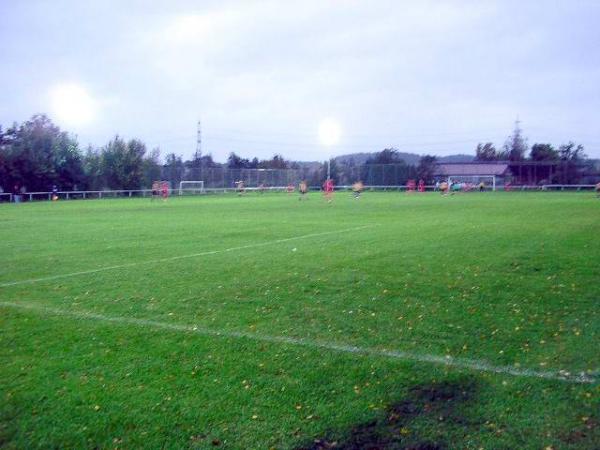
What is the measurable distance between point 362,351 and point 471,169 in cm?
9820

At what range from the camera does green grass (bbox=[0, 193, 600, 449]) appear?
17.9ft

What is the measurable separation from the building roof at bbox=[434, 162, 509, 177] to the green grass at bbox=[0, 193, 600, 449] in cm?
8056

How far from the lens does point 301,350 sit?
293 inches

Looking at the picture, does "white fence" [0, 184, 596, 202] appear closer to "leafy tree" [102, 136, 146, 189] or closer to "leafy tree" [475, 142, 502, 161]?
"leafy tree" [102, 136, 146, 189]

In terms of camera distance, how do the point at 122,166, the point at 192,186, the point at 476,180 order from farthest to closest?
the point at 476,180
the point at 192,186
the point at 122,166

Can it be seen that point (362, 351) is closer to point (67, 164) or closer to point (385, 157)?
point (67, 164)

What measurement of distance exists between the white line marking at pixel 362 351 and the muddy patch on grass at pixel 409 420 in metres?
0.52

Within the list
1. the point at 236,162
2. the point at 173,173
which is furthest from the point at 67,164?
the point at 236,162

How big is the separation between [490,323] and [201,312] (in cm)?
396

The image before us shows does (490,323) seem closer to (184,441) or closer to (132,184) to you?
(184,441)

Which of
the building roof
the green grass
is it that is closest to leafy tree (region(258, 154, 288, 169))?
the building roof

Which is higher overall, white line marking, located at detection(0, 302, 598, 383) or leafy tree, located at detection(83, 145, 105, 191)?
leafy tree, located at detection(83, 145, 105, 191)

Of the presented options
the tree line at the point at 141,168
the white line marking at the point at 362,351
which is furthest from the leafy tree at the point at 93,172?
the white line marking at the point at 362,351

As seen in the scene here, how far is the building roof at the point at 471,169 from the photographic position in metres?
93.3
